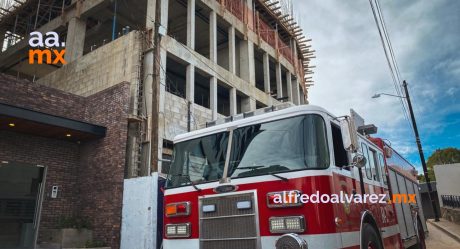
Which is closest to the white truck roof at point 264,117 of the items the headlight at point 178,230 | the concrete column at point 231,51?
the headlight at point 178,230

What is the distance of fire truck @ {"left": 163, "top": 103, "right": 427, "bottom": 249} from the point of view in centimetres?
462

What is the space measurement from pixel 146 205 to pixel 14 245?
671 centimetres

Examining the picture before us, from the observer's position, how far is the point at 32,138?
1366 centimetres

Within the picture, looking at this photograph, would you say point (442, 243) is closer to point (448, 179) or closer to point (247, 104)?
point (247, 104)

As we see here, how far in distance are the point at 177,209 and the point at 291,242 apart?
6.74 feet

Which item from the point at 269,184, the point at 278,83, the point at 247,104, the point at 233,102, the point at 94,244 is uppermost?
the point at 278,83

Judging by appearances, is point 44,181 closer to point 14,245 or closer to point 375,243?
point 14,245

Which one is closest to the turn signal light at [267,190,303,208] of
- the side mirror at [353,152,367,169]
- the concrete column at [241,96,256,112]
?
the side mirror at [353,152,367,169]

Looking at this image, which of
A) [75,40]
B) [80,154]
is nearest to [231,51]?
[75,40]

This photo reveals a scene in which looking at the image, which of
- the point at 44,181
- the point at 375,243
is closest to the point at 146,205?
the point at 44,181

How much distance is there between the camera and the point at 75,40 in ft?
66.8

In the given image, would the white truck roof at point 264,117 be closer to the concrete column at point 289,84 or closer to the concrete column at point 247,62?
the concrete column at point 247,62

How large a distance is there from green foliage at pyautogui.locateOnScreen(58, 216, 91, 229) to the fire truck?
901cm

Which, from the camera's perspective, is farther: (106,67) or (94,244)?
(106,67)
